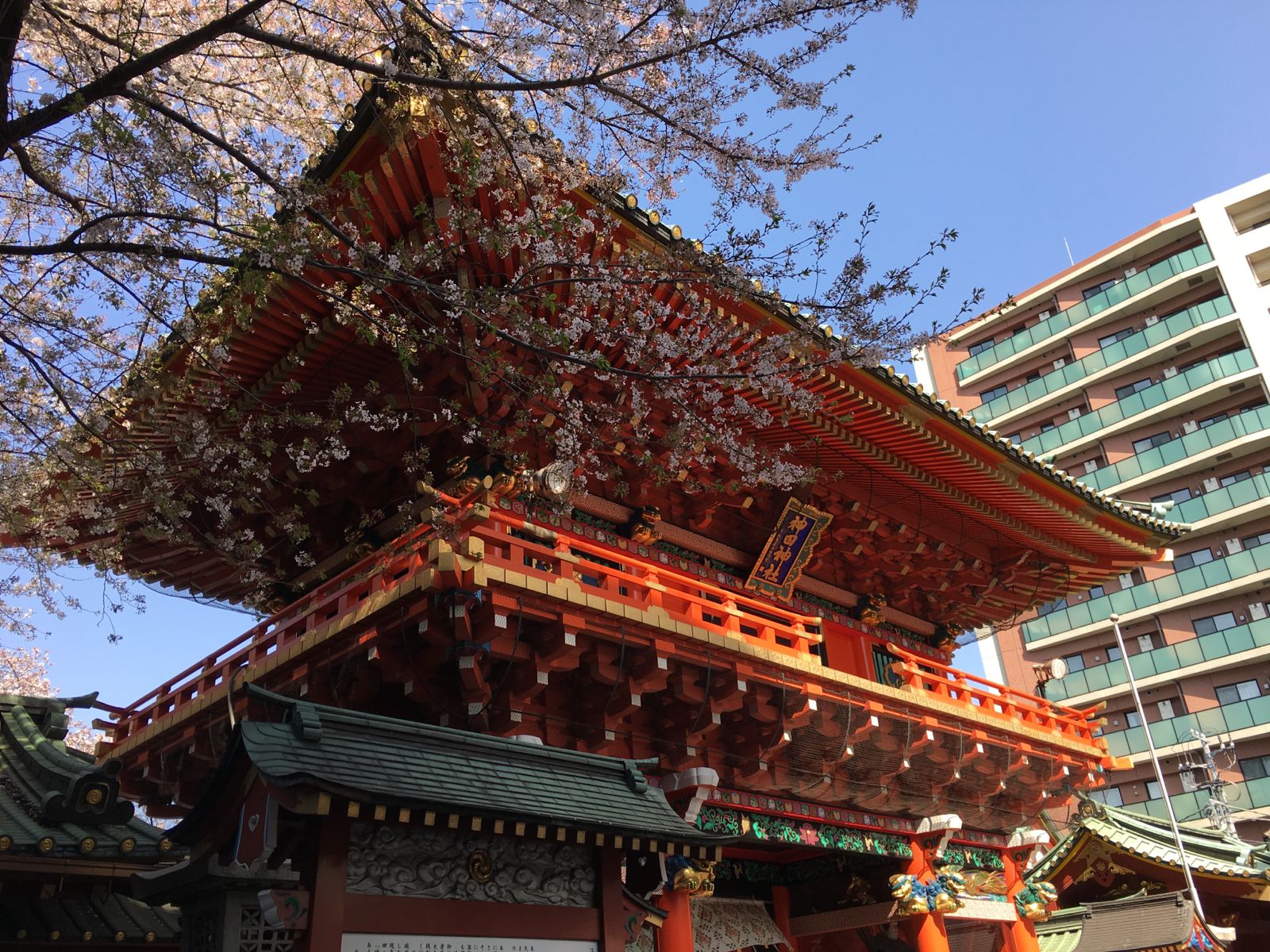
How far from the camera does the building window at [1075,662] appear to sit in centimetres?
3912

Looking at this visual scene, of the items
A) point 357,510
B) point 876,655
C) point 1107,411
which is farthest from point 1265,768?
A: point 357,510

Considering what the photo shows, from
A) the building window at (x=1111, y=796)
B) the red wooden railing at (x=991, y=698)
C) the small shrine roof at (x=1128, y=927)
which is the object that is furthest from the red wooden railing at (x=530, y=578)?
the building window at (x=1111, y=796)

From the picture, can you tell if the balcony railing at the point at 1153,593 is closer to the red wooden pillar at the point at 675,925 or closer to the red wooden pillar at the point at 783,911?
the red wooden pillar at the point at 783,911

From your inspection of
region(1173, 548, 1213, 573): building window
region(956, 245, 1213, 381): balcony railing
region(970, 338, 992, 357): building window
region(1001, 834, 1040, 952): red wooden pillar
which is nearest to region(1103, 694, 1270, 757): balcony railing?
region(1173, 548, 1213, 573): building window

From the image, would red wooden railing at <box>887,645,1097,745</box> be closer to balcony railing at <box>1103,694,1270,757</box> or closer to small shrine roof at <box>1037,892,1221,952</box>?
small shrine roof at <box>1037,892,1221,952</box>

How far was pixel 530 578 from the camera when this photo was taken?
8.66 metres

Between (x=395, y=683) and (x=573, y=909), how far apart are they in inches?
132

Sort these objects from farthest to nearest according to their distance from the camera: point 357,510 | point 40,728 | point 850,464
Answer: point 850,464
point 357,510
point 40,728

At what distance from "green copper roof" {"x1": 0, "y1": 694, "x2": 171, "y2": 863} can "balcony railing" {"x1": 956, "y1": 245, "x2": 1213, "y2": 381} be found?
1633 inches

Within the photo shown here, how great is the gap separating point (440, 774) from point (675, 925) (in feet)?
15.4

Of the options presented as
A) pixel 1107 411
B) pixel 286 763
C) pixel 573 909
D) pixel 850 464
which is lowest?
pixel 573 909

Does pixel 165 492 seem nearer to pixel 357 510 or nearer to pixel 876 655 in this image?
pixel 357 510

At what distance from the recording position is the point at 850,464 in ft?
44.3

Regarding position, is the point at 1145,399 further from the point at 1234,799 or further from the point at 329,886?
the point at 329,886
